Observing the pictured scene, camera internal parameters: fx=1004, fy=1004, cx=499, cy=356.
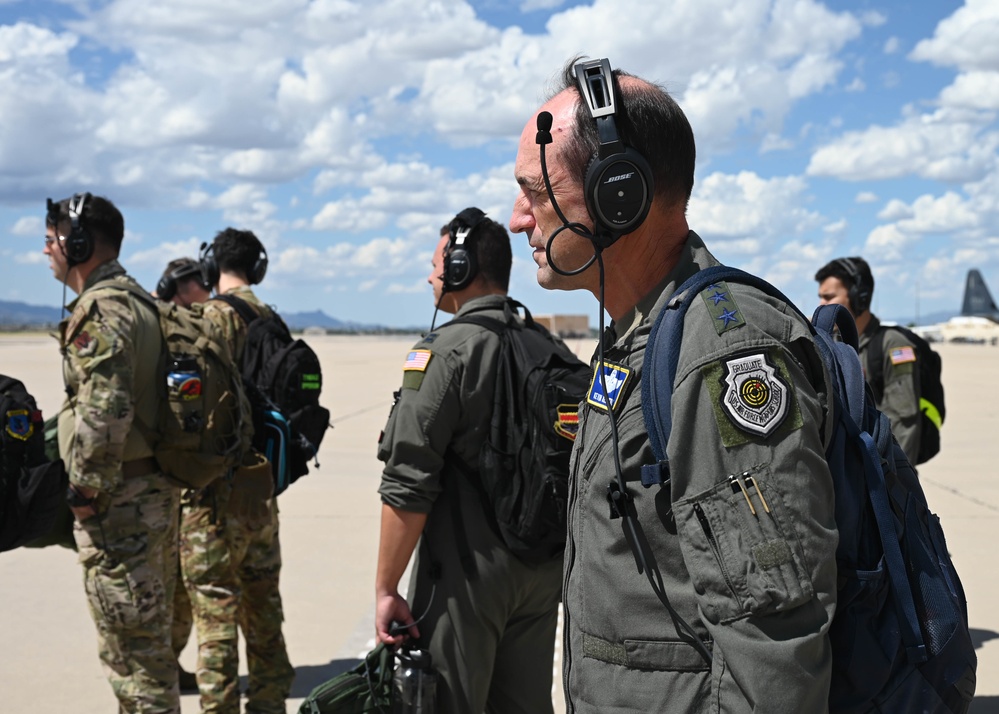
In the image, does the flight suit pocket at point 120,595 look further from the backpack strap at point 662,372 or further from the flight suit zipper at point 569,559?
the backpack strap at point 662,372

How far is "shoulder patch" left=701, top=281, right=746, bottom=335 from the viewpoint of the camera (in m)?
1.57

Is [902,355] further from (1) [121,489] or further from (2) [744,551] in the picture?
(2) [744,551]

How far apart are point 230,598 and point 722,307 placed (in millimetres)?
3593

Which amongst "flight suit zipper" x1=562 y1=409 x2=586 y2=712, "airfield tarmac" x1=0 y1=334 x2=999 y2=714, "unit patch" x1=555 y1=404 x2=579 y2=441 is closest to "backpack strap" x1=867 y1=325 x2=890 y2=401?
"airfield tarmac" x1=0 y1=334 x2=999 y2=714

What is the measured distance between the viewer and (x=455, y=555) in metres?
3.30

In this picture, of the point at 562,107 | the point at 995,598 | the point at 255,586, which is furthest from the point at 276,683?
the point at 995,598

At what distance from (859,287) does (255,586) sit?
12.6ft

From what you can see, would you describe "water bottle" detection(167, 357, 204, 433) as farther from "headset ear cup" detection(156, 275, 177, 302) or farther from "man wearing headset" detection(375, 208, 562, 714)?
"headset ear cup" detection(156, 275, 177, 302)

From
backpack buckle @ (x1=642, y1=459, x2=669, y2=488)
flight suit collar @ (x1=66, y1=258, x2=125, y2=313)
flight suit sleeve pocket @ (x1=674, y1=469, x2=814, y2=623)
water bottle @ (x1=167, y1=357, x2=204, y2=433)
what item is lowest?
flight suit sleeve pocket @ (x1=674, y1=469, x2=814, y2=623)

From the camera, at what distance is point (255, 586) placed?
484 cm

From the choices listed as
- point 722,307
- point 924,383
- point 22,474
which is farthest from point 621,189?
point 924,383

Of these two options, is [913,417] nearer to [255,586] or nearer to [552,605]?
[552,605]

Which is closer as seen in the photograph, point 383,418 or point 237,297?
point 237,297

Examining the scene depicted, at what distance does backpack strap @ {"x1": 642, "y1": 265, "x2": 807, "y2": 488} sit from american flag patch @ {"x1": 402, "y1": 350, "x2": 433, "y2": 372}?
5.56 feet
